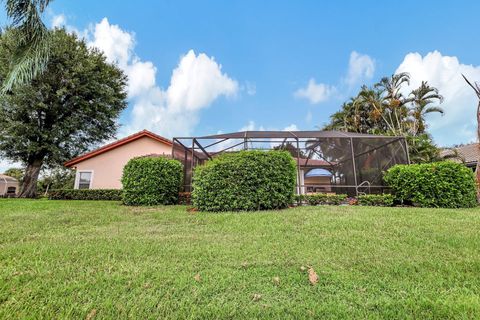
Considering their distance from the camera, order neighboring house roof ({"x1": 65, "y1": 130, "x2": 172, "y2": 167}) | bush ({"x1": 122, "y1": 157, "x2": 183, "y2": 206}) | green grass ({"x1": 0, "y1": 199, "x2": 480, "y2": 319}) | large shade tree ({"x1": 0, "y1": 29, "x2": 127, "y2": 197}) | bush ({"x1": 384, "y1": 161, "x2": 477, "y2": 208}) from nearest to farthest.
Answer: green grass ({"x1": 0, "y1": 199, "x2": 480, "y2": 319}), bush ({"x1": 384, "y1": 161, "x2": 477, "y2": 208}), bush ({"x1": 122, "y1": 157, "x2": 183, "y2": 206}), large shade tree ({"x1": 0, "y1": 29, "x2": 127, "y2": 197}), neighboring house roof ({"x1": 65, "y1": 130, "x2": 172, "y2": 167})

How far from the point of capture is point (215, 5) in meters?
10.9

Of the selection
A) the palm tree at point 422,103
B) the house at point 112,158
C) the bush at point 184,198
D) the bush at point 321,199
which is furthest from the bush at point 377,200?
the palm tree at point 422,103

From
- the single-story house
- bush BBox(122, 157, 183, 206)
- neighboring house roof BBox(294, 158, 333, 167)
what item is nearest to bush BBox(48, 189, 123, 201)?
bush BBox(122, 157, 183, 206)

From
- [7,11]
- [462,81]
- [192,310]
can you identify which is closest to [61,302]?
[192,310]

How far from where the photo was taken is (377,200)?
7969mm

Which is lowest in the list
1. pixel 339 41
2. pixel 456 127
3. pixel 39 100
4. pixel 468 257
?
pixel 468 257

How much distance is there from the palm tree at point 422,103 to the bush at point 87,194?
68.1 feet

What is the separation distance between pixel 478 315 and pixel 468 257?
1559 millimetres

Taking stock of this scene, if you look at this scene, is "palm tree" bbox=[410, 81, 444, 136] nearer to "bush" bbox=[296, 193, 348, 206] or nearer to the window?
"bush" bbox=[296, 193, 348, 206]

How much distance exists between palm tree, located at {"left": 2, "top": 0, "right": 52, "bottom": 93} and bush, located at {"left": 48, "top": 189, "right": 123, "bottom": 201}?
6.79m

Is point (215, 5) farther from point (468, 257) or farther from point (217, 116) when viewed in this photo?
point (468, 257)

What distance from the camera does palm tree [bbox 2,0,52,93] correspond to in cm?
718

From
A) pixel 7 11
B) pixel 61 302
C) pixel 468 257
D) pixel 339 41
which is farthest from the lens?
pixel 339 41

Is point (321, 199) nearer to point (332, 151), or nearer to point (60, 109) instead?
point (332, 151)
